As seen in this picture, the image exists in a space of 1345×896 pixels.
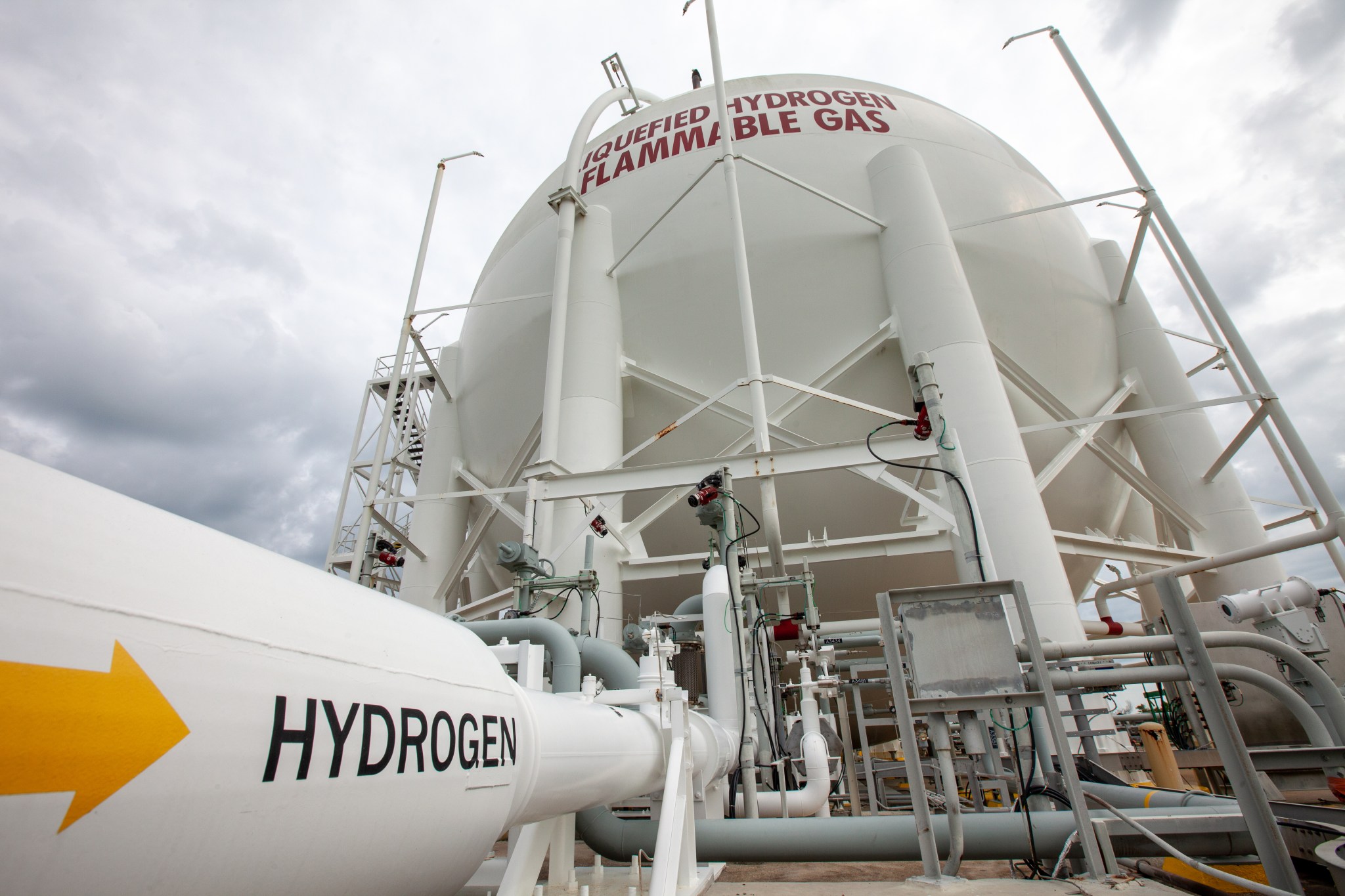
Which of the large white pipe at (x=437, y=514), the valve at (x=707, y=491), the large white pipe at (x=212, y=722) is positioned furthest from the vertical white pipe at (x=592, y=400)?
the large white pipe at (x=212, y=722)

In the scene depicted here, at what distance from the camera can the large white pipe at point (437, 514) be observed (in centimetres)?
912

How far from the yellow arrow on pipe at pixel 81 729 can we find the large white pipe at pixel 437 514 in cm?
838

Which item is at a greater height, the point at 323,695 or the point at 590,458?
the point at 590,458

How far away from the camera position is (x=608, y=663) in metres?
4.65

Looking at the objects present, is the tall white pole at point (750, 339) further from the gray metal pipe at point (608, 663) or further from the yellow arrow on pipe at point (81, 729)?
the yellow arrow on pipe at point (81, 729)

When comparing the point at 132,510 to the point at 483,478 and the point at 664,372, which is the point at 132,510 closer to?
the point at 664,372

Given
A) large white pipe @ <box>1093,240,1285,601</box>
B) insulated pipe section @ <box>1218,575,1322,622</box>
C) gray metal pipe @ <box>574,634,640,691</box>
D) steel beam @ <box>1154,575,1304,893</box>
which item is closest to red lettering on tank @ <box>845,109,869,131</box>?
large white pipe @ <box>1093,240,1285,601</box>

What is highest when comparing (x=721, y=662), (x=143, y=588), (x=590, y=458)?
(x=590, y=458)

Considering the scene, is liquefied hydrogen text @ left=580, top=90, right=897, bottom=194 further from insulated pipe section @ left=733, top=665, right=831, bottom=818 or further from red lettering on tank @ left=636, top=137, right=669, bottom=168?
insulated pipe section @ left=733, top=665, right=831, bottom=818

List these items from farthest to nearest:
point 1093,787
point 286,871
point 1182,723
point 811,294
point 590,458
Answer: point 811,294 < point 590,458 < point 1182,723 < point 1093,787 < point 286,871

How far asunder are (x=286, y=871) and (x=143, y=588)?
486mm

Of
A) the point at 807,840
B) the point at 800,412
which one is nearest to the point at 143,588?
the point at 807,840

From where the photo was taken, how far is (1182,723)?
563 centimetres

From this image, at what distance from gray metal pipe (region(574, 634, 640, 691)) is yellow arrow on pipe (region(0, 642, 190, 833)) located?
12.6 ft
